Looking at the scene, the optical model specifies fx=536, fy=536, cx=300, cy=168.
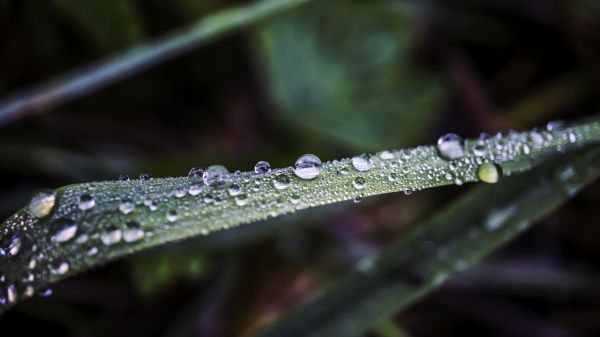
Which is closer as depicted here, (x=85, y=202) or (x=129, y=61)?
(x=85, y=202)

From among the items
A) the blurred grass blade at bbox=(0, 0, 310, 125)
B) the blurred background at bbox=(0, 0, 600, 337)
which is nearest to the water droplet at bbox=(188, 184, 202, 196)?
the blurred background at bbox=(0, 0, 600, 337)

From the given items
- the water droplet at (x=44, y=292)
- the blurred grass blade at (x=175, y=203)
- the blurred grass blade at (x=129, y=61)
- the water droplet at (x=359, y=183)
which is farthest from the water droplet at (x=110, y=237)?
the blurred grass blade at (x=129, y=61)

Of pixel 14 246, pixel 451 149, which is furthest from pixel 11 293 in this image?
pixel 451 149

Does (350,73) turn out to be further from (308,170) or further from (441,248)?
(308,170)

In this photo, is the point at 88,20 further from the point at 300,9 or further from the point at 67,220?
the point at 67,220

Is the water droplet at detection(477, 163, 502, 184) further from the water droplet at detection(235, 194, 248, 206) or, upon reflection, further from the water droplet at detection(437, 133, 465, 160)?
the water droplet at detection(235, 194, 248, 206)

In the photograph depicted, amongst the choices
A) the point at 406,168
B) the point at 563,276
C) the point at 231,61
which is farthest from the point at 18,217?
the point at 563,276

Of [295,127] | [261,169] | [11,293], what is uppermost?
[295,127]
